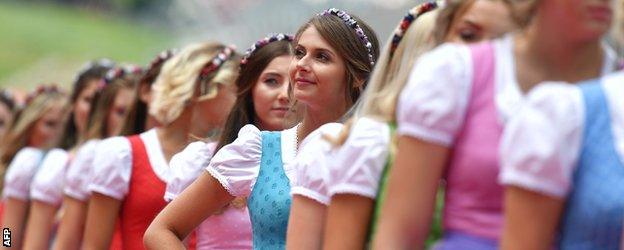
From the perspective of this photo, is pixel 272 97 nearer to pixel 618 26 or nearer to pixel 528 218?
pixel 618 26

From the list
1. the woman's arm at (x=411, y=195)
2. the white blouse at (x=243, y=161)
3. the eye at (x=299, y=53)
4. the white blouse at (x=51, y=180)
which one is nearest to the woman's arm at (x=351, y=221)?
the woman's arm at (x=411, y=195)

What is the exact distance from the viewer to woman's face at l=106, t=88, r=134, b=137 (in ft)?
26.5

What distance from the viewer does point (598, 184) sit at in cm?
338

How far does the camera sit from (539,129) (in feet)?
10.9

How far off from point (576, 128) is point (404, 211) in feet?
1.56

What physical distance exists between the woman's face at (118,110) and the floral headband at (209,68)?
4.41 feet

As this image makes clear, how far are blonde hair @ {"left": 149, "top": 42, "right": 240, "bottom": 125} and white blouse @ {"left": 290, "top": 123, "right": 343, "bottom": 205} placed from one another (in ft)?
6.58

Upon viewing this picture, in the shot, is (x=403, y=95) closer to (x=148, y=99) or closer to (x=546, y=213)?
(x=546, y=213)

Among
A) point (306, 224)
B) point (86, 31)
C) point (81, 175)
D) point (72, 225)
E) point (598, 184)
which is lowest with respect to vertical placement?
point (72, 225)

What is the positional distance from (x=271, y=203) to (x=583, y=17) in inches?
73.4

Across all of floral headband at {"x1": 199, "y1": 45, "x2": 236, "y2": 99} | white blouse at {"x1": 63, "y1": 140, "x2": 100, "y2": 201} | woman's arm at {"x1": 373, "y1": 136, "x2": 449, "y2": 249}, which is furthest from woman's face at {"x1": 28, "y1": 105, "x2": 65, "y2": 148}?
woman's arm at {"x1": 373, "y1": 136, "x2": 449, "y2": 249}

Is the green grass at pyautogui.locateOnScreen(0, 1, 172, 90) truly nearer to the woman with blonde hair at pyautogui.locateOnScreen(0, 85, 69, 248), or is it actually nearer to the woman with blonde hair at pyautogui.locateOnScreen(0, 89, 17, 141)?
the woman with blonde hair at pyautogui.locateOnScreen(0, 89, 17, 141)

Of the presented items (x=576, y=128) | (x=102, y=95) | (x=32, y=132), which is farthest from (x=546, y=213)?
(x=32, y=132)

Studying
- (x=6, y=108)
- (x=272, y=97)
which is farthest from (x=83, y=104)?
(x=272, y=97)
